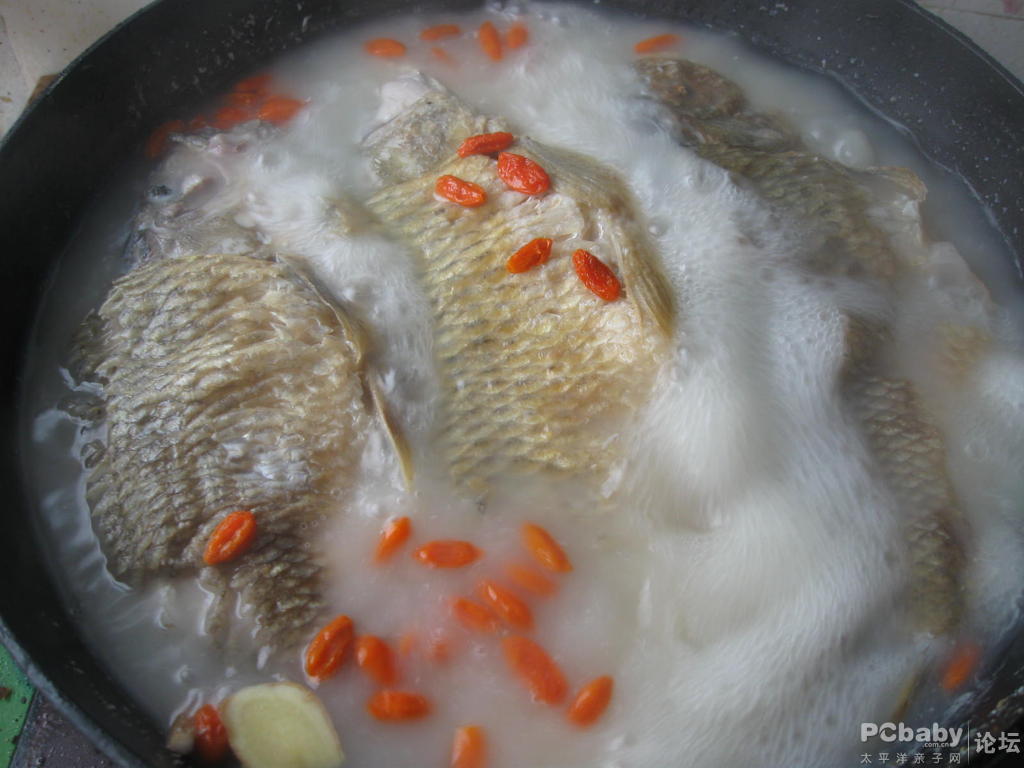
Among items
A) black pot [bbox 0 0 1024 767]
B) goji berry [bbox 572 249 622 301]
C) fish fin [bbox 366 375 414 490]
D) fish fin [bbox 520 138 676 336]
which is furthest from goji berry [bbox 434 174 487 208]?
black pot [bbox 0 0 1024 767]

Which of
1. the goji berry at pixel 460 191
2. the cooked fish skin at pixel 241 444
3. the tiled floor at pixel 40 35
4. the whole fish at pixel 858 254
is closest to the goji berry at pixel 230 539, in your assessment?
the cooked fish skin at pixel 241 444

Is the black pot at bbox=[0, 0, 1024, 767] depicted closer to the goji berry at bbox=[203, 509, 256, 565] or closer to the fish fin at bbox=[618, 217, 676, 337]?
the goji berry at bbox=[203, 509, 256, 565]

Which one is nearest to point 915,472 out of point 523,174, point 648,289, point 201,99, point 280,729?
point 648,289

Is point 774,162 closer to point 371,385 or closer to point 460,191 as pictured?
point 460,191

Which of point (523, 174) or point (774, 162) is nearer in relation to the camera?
point (523, 174)

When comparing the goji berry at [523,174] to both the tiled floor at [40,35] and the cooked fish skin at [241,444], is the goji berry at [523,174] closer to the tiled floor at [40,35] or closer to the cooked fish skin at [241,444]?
the cooked fish skin at [241,444]
